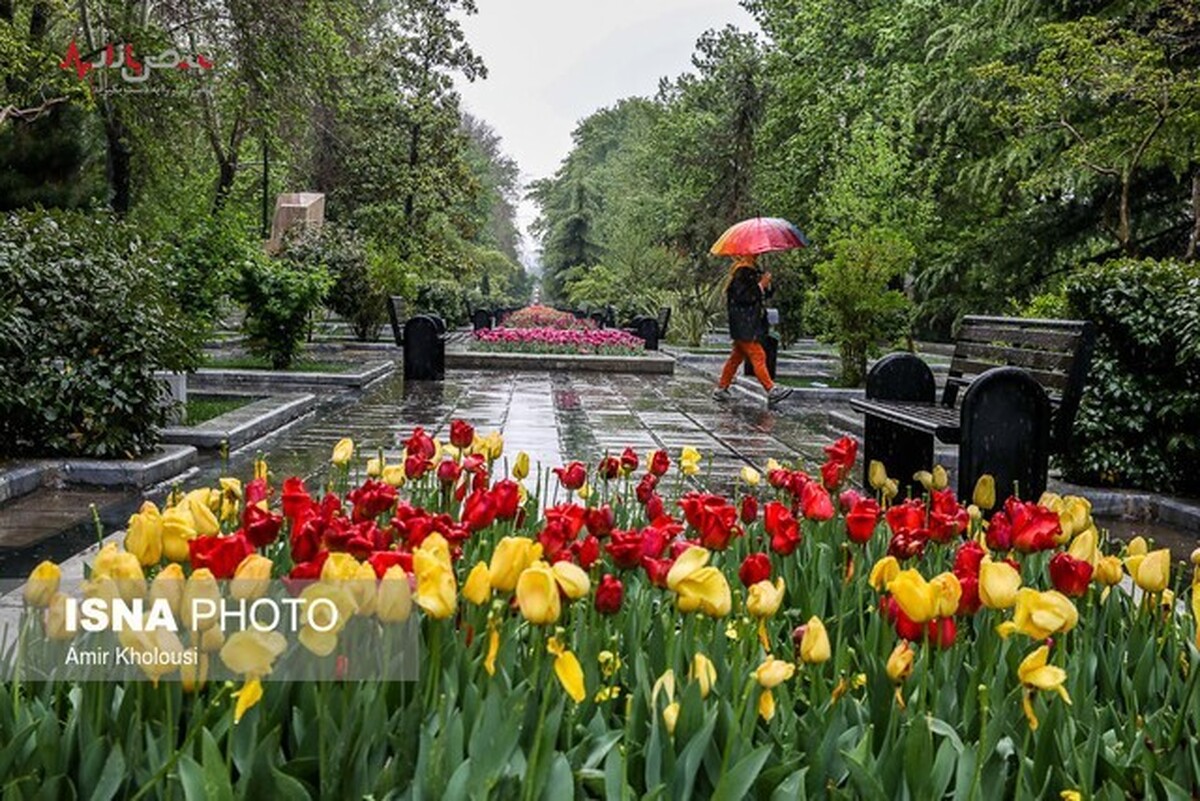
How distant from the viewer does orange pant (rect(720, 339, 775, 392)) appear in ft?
47.4

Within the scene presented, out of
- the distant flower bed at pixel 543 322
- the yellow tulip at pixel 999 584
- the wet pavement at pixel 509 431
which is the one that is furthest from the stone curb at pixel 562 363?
the yellow tulip at pixel 999 584

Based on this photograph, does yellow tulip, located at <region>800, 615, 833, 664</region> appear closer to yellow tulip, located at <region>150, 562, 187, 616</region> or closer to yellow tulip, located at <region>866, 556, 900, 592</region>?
yellow tulip, located at <region>866, 556, 900, 592</region>

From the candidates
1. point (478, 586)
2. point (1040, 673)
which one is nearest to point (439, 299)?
point (478, 586)

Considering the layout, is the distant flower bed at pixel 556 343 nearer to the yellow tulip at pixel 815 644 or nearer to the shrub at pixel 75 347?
the shrub at pixel 75 347

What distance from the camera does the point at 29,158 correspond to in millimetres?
21141

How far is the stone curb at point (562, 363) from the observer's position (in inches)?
795

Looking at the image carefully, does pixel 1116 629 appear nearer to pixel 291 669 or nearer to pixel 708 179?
pixel 291 669

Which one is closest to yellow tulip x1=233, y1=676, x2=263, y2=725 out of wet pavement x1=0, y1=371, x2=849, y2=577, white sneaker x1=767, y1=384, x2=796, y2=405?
wet pavement x1=0, y1=371, x2=849, y2=577

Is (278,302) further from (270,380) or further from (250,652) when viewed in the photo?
(250,652)

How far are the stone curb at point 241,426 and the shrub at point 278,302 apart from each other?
353cm

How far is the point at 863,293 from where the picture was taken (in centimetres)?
1456

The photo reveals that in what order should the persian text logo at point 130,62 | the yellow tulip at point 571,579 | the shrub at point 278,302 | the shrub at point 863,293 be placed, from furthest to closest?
the persian text logo at point 130,62 < the shrub at point 278,302 < the shrub at point 863,293 < the yellow tulip at point 571,579
